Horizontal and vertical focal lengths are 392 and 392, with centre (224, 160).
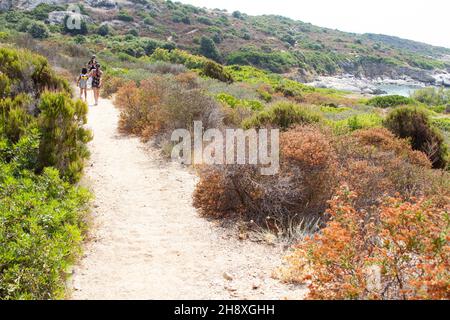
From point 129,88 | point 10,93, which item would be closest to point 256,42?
point 129,88

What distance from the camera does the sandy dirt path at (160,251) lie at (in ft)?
14.4

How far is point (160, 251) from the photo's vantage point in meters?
5.41

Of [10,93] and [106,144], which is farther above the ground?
[10,93]

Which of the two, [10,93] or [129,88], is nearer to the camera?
[10,93]

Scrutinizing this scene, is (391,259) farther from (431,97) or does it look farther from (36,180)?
(431,97)

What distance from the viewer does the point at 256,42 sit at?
273 ft

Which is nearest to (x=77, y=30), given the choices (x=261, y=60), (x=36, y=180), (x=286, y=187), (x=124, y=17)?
(x=124, y=17)

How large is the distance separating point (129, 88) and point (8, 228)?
34.9 ft

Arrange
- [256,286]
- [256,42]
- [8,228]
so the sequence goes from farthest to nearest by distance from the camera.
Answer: [256,42] → [256,286] → [8,228]

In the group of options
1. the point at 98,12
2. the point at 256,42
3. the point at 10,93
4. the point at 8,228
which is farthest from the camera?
the point at 256,42

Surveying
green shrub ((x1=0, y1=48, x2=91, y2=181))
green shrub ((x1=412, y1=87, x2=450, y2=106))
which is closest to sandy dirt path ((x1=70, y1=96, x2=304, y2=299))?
green shrub ((x1=0, y1=48, x2=91, y2=181))

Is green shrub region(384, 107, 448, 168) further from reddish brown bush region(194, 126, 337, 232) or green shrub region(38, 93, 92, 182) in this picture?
green shrub region(38, 93, 92, 182)
